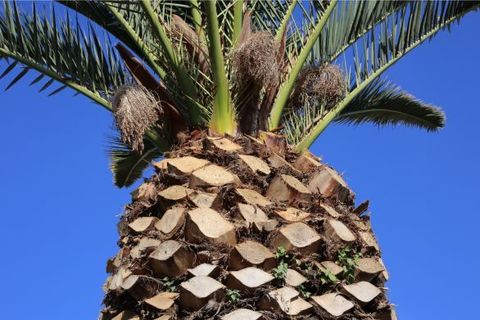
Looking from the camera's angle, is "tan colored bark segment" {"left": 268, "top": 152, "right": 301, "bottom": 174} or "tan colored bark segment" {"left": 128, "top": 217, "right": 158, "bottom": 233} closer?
"tan colored bark segment" {"left": 128, "top": 217, "right": 158, "bottom": 233}

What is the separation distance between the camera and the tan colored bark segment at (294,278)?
4.41m

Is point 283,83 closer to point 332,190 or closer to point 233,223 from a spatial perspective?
point 332,190

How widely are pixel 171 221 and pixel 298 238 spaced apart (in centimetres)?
81

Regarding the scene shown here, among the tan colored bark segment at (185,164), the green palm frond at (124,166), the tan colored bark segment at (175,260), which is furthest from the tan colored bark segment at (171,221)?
the green palm frond at (124,166)

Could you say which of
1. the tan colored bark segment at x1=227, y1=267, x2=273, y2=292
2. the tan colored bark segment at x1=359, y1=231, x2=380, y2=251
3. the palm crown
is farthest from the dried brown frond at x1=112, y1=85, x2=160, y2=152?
the tan colored bark segment at x1=359, y1=231, x2=380, y2=251

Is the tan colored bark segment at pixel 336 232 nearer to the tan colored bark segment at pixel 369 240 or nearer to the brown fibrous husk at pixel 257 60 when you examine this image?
the tan colored bark segment at pixel 369 240

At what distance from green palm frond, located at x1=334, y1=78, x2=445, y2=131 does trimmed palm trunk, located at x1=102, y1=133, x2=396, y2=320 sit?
2.02 metres

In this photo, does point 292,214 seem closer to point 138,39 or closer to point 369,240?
point 369,240

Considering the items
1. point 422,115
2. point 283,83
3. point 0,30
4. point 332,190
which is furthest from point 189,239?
point 422,115

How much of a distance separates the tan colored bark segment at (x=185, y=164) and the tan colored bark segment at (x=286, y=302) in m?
1.08

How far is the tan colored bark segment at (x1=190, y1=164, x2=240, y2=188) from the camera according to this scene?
4828 mm

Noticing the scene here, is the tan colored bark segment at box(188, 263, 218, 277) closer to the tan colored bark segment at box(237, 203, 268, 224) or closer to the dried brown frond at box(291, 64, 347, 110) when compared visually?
the tan colored bark segment at box(237, 203, 268, 224)

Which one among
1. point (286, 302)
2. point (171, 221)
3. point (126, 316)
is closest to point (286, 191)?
point (171, 221)

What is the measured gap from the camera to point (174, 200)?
479cm
